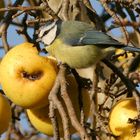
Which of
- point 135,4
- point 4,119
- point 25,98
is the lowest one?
point 4,119

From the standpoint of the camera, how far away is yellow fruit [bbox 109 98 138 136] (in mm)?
1390

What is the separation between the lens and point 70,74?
143 centimetres

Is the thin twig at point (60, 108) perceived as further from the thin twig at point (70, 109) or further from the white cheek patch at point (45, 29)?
the white cheek patch at point (45, 29)

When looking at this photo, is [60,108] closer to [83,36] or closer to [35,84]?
[35,84]

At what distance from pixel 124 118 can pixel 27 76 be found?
28 centimetres

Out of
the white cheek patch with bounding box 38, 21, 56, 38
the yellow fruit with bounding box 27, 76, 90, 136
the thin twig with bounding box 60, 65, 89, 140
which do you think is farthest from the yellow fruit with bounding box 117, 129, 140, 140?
the white cheek patch with bounding box 38, 21, 56, 38

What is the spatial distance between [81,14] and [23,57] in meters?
0.38

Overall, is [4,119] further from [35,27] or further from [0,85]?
[35,27]

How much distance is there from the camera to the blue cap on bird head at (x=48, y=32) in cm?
147

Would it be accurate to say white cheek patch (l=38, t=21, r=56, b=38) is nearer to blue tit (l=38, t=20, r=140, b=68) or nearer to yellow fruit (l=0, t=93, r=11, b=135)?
blue tit (l=38, t=20, r=140, b=68)

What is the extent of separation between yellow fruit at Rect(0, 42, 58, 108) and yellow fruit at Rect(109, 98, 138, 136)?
7.4 inches

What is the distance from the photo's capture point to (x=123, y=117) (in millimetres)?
1394

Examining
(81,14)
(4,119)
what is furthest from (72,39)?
(4,119)

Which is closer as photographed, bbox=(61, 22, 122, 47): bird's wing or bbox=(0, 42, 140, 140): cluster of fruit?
bbox=(0, 42, 140, 140): cluster of fruit
